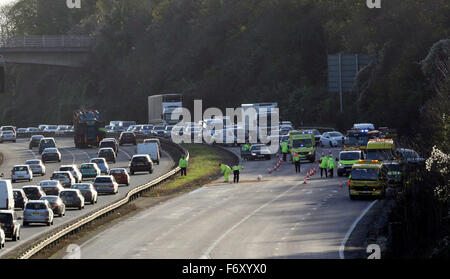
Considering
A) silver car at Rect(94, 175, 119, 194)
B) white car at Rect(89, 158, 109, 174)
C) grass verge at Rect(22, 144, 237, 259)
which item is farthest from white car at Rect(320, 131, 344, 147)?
silver car at Rect(94, 175, 119, 194)

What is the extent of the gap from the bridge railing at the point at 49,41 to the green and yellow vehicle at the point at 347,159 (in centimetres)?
8311

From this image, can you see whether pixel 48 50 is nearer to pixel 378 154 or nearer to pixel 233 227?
pixel 378 154

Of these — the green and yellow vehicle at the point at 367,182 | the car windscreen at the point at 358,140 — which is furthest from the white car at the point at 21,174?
the green and yellow vehicle at the point at 367,182

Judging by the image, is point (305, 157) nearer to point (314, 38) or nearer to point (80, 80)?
point (314, 38)

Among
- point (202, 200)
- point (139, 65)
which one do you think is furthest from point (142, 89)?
point (202, 200)

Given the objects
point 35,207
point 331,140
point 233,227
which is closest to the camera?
point 233,227

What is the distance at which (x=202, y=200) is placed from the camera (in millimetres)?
52250

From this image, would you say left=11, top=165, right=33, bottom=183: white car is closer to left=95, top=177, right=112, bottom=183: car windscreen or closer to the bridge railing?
left=95, top=177, right=112, bottom=183: car windscreen

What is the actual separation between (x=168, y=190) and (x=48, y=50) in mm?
82926

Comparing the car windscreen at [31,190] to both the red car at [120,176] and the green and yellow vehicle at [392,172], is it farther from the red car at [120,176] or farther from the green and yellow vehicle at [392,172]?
the green and yellow vehicle at [392,172]

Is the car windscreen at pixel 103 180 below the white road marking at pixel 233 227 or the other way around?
the other way around

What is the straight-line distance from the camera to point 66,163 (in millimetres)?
81938

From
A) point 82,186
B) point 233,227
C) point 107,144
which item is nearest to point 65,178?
point 82,186

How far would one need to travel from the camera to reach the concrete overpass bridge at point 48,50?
444 ft
